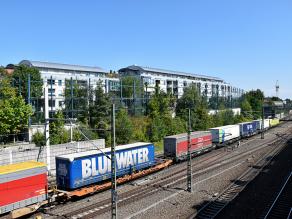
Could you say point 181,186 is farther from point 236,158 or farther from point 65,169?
point 236,158

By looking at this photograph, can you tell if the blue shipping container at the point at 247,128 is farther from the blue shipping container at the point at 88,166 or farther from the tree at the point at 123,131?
the blue shipping container at the point at 88,166

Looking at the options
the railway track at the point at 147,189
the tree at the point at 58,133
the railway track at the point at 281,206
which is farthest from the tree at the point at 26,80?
the railway track at the point at 281,206

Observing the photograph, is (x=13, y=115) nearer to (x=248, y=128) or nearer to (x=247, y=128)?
(x=247, y=128)

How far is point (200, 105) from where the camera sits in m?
76.2

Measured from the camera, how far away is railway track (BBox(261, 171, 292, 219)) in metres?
21.0

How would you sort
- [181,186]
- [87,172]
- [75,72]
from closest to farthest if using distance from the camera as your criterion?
[87,172] < [181,186] < [75,72]

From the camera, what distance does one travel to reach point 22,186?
2081 centimetres

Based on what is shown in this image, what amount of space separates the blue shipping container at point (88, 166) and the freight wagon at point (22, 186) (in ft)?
6.77

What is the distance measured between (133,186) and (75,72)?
8203 centimetres

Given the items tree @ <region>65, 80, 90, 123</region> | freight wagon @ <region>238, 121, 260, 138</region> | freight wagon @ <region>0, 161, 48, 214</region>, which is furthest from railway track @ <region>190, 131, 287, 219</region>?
tree @ <region>65, 80, 90, 123</region>

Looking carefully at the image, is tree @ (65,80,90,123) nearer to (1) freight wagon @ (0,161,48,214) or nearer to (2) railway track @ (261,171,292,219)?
(1) freight wagon @ (0,161,48,214)

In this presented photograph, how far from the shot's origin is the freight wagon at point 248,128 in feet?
213

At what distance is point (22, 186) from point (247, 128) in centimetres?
5600

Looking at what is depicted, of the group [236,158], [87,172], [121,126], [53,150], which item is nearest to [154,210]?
[87,172]
